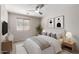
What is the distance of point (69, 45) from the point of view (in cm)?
150

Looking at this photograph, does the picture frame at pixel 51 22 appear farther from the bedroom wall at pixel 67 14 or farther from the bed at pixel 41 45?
the bed at pixel 41 45

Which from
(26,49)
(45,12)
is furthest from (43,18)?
(26,49)

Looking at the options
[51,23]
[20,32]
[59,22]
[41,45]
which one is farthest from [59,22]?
[20,32]

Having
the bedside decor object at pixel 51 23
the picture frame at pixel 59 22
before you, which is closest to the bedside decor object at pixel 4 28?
the bedside decor object at pixel 51 23

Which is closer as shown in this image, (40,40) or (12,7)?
(12,7)

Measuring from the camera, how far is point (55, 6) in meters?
1.46

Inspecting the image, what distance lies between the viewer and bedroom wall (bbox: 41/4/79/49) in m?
1.43

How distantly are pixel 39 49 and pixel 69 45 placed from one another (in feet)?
2.08

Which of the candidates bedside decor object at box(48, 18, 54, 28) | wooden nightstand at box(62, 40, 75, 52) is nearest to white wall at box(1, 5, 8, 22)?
bedside decor object at box(48, 18, 54, 28)

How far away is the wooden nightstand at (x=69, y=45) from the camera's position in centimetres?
145

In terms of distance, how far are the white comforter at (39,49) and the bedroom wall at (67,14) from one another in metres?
0.32

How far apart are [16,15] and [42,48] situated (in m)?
0.88

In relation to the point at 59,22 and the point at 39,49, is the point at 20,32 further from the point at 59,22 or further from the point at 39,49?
the point at 59,22
